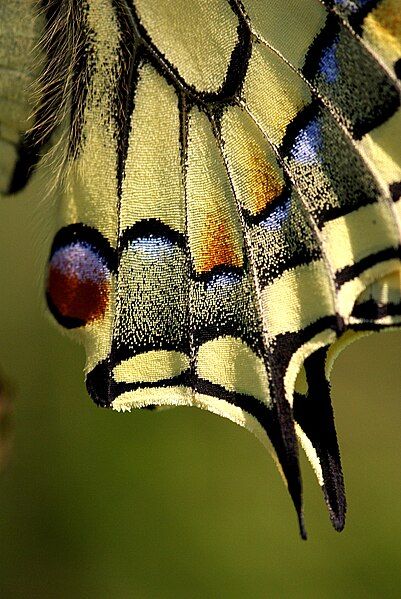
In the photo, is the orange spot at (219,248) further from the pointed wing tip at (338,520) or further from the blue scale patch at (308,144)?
the pointed wing tip at (338,520)

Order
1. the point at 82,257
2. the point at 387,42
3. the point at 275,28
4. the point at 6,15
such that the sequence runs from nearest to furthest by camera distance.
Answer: the point at 387,42 → the point at 275,28 → the point at 82,257 → the point at 6,15

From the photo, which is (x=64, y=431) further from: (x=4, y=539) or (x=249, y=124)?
(x=249, y=124)

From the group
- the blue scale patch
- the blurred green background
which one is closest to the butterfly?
the blue scale patch

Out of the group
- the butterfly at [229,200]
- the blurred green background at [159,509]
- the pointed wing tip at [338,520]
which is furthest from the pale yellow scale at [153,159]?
the blurred green background at [159,509]

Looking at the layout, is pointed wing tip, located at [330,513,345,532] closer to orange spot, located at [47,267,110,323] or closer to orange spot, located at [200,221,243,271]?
orange spot, located at [200,221,243,271]

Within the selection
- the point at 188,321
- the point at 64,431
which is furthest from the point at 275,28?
the point at 64,431
